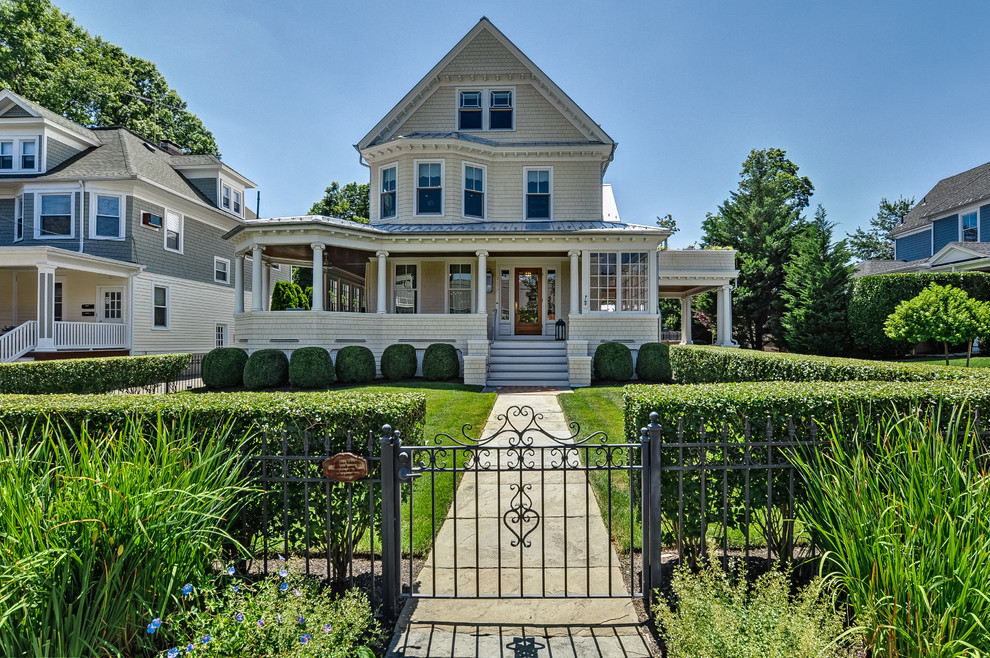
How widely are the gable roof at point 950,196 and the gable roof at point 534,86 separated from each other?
69.9 ft

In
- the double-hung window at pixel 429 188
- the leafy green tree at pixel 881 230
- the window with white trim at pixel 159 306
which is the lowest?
the window with white trim at pixel 159 306

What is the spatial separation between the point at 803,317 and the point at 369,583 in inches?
836

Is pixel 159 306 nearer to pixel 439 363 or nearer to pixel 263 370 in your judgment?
pixel 263 370

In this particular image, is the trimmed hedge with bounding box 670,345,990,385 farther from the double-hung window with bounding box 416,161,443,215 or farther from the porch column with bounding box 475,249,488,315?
the double-hung window with bounding box 416,161,443,215

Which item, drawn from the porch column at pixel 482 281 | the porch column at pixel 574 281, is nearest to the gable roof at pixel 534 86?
the porch column at pixel 574 281

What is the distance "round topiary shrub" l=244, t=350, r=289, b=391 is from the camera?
1313 centimetres

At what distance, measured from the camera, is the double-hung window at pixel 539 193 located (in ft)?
59.7

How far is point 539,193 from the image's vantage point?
18.2 metres

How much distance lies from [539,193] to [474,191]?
2.48 m

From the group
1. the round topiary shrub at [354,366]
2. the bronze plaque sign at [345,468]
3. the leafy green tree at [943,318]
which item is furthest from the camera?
the round topiary shrub at [354,366]

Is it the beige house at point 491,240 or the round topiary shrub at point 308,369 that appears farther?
the beige house at point 491,240

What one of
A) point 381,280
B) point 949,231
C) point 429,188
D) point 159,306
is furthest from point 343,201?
point 949,231

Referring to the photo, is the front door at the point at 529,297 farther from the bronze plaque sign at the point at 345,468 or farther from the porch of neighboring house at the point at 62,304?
the bronze plaque sign at the point at 345,468

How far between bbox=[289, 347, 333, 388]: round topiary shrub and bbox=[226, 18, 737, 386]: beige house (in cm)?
158
